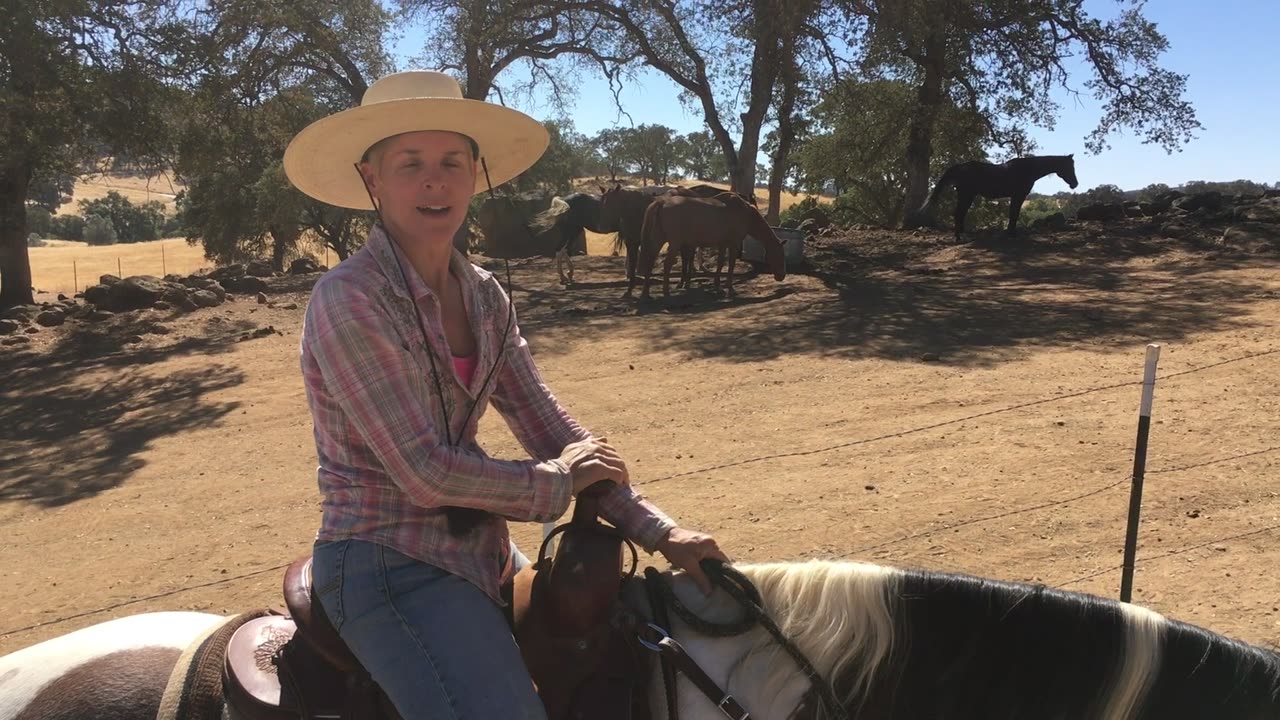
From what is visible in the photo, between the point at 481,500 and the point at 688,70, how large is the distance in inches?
715

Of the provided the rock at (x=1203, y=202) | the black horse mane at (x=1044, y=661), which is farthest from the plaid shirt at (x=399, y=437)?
the rock at (x=1203, y=202)

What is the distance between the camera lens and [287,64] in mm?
15445

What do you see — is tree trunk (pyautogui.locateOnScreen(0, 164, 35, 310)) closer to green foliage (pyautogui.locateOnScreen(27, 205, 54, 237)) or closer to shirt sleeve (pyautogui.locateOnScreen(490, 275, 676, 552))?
shirt sleeve (pyautogui.locateOnScreen(490, 275, 676, 552))

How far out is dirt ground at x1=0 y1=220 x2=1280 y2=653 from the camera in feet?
15.6

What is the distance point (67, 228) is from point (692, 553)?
243ft

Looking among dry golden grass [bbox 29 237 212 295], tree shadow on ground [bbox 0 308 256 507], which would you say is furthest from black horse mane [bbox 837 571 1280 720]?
dry golden grass [bbox 29 237 212 295]

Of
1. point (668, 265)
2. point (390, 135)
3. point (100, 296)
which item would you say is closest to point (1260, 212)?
point (668, 265)

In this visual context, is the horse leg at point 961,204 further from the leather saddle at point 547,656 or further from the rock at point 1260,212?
the leather saddle at point 547,656

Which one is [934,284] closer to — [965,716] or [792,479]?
[792,479]

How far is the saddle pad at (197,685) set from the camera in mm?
1845

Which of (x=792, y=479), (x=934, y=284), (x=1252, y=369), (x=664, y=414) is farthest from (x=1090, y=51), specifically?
(x=792, y=479)

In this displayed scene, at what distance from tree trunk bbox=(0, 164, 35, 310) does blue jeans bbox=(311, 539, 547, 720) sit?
1359cm

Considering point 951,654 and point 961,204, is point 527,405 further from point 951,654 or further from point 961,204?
point 961,204

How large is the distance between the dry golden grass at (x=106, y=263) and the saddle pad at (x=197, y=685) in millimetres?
31714
